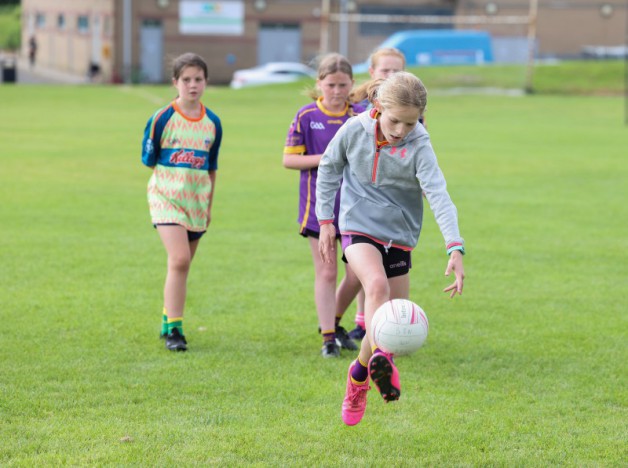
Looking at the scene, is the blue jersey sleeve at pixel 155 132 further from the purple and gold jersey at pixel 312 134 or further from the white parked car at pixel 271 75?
the white parked car at pixel 271 75

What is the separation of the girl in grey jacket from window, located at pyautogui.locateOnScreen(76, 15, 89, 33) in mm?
57816

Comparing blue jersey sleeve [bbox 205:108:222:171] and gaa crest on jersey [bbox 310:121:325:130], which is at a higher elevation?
gaa crest on jersey [bbox 310:121:325:130]

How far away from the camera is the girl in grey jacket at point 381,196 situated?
17.7 feet

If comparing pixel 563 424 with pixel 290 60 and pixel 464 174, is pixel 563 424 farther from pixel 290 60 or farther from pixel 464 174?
pixel 290 60

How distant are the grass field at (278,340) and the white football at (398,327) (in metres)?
0.56

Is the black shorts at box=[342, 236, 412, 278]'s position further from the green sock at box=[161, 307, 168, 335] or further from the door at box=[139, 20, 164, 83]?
the door at box=[139, 20, 164, 83]

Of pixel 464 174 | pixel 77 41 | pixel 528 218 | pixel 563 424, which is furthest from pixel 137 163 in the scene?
pixel 77 41

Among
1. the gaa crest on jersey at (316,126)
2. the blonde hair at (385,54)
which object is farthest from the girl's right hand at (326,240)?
the blonde hair at (385,54)

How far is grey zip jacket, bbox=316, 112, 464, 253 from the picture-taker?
557cm

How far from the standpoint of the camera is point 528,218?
13.7 meters

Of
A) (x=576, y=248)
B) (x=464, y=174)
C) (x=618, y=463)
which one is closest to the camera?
(x=618, y=463)

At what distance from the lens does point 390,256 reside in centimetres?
593

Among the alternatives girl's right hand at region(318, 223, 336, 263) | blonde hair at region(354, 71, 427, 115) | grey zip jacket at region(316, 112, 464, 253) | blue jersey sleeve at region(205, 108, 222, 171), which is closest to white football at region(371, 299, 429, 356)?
grey zip jacket at region(316, 112, 464, 253)

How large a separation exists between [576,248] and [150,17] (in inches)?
1877
